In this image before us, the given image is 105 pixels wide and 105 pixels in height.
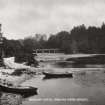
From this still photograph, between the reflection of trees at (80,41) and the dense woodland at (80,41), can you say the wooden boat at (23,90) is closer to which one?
the dense woodland at (80,41)

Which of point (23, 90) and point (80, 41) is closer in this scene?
point (23, 90)

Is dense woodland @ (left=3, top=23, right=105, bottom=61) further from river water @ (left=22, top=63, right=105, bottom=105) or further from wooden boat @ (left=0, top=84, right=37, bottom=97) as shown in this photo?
wooden boat @ (left=0, top=84, right=37, bottom=97)

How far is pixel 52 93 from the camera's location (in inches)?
1716

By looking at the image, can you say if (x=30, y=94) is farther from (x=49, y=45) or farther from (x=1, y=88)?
(x=49, y=45)

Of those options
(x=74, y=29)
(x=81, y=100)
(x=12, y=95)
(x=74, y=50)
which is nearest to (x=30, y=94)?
(x=12, y=95)

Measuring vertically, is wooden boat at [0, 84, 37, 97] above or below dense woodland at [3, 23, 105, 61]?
below

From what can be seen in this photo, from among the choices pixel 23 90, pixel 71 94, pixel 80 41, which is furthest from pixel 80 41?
pixel 23 90

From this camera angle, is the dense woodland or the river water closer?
the river water

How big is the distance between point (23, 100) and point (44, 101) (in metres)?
2.83

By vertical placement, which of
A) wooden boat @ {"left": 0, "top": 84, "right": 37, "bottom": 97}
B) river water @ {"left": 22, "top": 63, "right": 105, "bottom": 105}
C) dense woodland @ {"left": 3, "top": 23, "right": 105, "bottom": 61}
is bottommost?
river water @ {"left": 22, "top": 63, "right": 105, "bottom": 105}

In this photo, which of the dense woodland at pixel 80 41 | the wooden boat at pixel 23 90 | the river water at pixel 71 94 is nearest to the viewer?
the river water at pixel 71 94

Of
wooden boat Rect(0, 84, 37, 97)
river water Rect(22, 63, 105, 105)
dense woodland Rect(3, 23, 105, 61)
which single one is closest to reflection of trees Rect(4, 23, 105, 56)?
dense woodland Rect(3, 23, 105, 61)

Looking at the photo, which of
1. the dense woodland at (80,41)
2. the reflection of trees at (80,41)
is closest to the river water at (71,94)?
the dense woodland at (80,41)

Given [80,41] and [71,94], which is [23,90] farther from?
[80,41]
